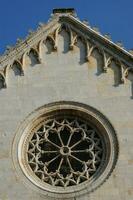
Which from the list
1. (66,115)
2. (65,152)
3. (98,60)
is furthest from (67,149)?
(98,60)

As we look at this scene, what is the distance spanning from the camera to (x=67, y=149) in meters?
24.2

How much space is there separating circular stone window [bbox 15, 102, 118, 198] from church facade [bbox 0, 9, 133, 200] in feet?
0.09

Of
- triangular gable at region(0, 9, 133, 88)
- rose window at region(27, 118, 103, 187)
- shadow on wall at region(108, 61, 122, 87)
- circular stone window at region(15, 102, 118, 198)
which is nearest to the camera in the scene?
circular stone window at region(15, 102, 118, 198)

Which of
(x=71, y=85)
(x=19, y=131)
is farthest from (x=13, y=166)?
(x=71, y=85)

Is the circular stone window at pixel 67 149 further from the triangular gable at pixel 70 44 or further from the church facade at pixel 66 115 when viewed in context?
the triangular gable at pixel 70 44

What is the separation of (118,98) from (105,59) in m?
1.29

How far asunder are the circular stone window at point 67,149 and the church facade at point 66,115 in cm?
3

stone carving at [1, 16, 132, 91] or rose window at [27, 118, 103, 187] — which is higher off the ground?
stone carving at [1, 16, 132, 91]

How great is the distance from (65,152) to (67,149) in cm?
10

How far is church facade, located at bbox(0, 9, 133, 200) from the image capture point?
23.5 metres

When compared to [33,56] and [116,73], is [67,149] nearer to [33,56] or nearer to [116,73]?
[116,73]

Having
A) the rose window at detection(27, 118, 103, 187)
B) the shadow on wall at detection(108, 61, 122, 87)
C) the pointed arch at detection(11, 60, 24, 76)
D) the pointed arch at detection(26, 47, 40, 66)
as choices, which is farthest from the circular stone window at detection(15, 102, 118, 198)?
the pointed arch at detection(26, 47, 40, 66)

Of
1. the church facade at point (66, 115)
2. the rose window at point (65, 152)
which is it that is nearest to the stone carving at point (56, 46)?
the church facade at point (66, 115)

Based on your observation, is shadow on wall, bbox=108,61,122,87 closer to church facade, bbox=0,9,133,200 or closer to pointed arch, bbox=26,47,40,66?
church facade, bbox=0,9,133,200
